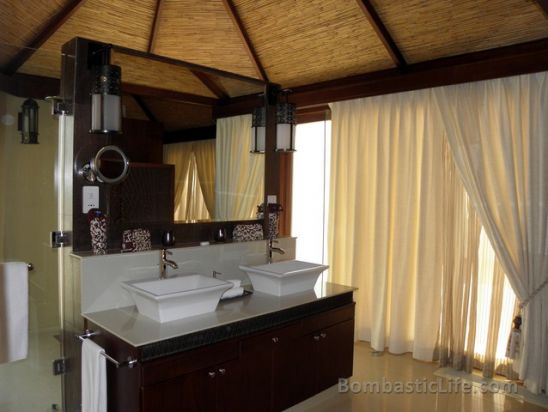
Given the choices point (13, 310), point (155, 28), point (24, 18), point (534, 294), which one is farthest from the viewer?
point (155, 28)

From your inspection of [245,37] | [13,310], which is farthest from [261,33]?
[13,310]

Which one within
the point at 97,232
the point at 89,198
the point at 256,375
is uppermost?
the point at 89,198

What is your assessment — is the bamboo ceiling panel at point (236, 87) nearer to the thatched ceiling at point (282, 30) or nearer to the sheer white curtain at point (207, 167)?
the sheer white curtain at point (207, 167)

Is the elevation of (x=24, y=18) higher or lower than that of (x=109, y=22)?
lower

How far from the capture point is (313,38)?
351cm

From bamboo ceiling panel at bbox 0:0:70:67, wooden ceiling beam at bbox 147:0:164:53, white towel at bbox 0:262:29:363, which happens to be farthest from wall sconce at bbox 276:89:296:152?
white towel at bbox 0:262:29:363

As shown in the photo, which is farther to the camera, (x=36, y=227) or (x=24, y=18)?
(x=24, y=18)

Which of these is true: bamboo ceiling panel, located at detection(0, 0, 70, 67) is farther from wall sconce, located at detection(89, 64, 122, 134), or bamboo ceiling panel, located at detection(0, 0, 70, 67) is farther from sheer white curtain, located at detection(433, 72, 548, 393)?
sheer white curtain, located at detection(433, 72, 548, 393)

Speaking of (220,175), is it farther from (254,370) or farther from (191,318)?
(254,370)

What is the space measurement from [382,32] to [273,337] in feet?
7.89

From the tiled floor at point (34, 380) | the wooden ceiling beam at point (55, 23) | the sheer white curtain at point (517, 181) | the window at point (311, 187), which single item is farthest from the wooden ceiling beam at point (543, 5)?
the tiled floor at point (34, 380)

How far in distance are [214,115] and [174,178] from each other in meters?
0.60

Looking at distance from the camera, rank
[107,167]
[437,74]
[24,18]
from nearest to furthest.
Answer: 1. [107,167]
2. [24,18]
3. [437,74]

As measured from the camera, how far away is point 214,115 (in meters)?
3.09
